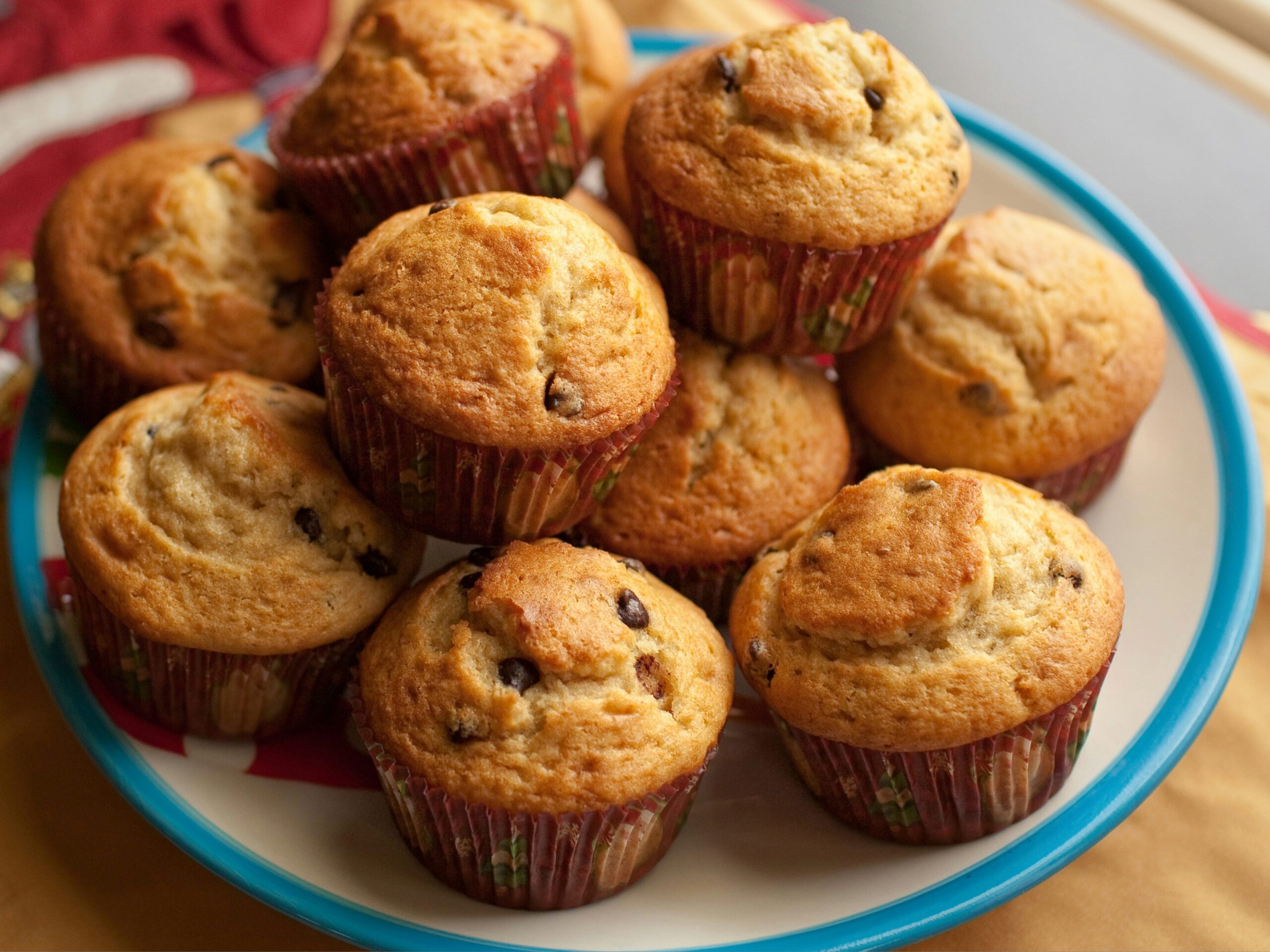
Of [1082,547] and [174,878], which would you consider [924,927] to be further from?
[174,878]

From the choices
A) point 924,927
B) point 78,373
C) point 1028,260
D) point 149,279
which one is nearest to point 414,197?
point 149,279

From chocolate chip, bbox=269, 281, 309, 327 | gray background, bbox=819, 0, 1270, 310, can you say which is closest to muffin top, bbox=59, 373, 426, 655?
chocolate chip, bbox=269, 281, 309, 327

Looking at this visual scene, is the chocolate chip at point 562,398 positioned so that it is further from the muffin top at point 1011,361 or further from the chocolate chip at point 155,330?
the chocolate chip at point 155,330

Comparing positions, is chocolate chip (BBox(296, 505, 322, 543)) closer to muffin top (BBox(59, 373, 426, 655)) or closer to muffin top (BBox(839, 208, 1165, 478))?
muffin top (BBox(59, 373, 426, 655))

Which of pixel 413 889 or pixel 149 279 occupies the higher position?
pixel 149 279

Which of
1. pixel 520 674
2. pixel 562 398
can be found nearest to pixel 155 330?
pixel 562 398

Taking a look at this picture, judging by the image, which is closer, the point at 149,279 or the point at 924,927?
the point at 924,927

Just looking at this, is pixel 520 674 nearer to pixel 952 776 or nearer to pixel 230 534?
pixel 230 534
